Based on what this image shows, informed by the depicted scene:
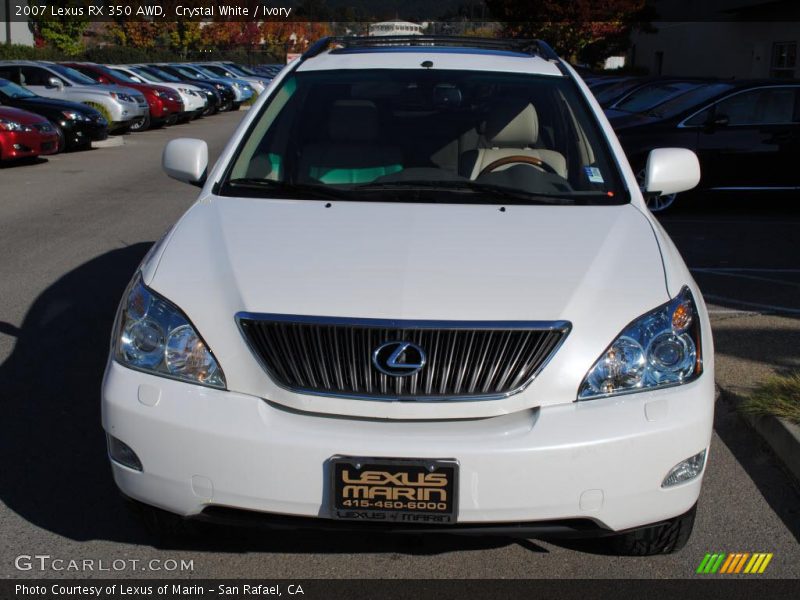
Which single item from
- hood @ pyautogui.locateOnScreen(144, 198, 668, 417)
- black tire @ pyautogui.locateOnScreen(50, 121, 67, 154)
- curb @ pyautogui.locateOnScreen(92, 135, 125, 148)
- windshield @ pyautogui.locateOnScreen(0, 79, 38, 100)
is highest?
hood @ pyautogui.locateOnScreen(144, 198, 668, 417)

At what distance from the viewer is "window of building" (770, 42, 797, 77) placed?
30.5 m

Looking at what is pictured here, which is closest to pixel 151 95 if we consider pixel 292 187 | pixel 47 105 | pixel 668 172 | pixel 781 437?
pixel 47 105

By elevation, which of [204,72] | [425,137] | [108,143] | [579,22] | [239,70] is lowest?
[239,70]

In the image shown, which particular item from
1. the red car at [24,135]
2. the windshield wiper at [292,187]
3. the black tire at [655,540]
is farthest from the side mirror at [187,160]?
the red car at [24,135]

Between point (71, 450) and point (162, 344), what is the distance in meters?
1.50

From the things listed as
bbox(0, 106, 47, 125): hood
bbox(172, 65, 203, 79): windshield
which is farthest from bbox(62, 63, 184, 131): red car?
bbox(0, 106, 47, 125): hood

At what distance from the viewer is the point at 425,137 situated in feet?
15.8

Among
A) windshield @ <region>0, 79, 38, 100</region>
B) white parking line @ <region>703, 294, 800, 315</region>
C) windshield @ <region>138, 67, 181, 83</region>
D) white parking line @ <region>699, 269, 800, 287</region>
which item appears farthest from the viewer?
windshield @ <region>138, 67, 181, 83</region>

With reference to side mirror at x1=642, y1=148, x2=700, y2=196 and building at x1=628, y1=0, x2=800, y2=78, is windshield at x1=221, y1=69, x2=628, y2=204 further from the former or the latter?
building at x1=628, y1=0, x2=800, y2=78

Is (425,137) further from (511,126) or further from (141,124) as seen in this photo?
(141,124)

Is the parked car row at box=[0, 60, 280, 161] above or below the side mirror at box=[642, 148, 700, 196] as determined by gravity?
below

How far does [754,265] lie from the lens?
892cm

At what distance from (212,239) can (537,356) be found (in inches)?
52.3
